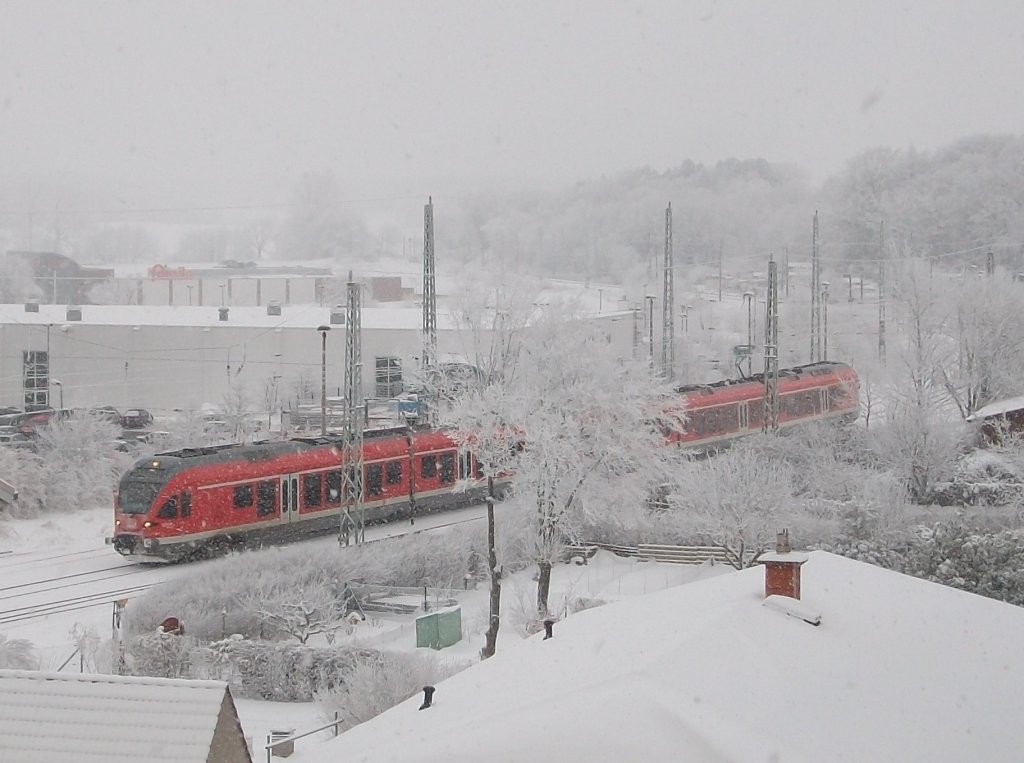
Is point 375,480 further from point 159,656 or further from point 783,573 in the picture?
point 783,573

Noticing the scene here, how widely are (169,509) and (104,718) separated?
13.2 metres

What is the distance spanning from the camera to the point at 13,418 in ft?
122

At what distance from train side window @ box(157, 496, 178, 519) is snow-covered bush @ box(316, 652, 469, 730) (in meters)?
6.64

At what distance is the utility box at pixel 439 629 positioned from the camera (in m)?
17.5

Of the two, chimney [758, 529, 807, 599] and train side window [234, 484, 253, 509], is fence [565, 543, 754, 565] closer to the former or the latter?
train side window [234, 484, 253, 509]

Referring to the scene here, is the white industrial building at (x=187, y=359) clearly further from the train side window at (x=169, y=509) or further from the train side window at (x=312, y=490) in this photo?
the train side window at (x=169, y=509)

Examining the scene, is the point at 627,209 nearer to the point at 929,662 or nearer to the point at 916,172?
the point at 916,172

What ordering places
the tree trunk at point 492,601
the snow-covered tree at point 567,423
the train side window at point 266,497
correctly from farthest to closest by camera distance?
the snow-covered tree at point 567,423 < the train side window at point 266,497 < the tree trunk at point 492,601

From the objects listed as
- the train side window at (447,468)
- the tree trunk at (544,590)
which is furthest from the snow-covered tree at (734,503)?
the train side window at (447,468)

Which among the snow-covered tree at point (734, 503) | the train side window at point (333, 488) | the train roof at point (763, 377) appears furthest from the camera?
the train roof at point (763, 377)

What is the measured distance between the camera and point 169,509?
19.9 meters

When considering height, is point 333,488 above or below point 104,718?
below

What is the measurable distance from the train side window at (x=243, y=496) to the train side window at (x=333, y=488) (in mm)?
2062

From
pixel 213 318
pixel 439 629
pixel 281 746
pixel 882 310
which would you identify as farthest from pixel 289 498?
pixel 882 310
